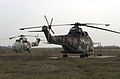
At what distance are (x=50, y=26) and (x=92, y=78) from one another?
77.5 feet

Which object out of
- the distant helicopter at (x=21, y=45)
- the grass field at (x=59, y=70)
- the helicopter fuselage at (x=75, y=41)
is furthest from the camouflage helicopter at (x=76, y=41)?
the distant helicopter at (x=21, y=45)

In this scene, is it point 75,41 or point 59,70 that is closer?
point 59,70

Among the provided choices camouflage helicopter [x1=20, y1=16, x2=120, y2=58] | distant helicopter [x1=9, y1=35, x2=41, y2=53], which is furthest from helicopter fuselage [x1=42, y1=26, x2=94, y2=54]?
distant helicopter [x1=9, y1=35, x2=41, y2=53]

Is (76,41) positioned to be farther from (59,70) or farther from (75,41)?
(59,70)

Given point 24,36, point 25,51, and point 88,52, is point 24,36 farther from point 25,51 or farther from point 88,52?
point 88,52

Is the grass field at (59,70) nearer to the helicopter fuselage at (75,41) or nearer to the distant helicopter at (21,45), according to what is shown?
the helicopter fuselage at (75,41)

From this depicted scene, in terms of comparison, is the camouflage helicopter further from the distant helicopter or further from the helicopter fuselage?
the distant helicopter

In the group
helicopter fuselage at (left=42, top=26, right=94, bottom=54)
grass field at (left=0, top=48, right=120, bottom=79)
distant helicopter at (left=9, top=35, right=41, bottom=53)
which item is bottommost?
distant helicopter at (left=9, top=35, right=41, bottom=53)

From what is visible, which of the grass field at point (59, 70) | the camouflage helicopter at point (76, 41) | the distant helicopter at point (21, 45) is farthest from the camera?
the distant helicopter at point (21, 45)

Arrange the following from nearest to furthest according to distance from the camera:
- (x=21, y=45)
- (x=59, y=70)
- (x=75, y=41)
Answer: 1. (x=59, y=70)
2. (x=75, y=41)
3. (x=21, y=45)

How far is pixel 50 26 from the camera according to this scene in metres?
41.1

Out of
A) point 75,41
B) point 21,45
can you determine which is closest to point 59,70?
point 75,41

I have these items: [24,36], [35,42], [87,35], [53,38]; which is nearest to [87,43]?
[87,35]

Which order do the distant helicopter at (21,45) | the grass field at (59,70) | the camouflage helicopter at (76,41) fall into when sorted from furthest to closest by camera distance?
the distant helicopter at (21,45)
the camouflage helicopter at (76,41)
the grass field at (59,70)
